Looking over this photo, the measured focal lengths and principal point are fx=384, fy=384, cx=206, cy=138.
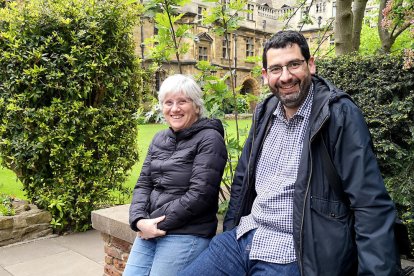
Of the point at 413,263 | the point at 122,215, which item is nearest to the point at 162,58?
the point at 122,215

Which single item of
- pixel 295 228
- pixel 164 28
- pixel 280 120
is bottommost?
pixel 295 228

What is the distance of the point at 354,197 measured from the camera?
1911mm

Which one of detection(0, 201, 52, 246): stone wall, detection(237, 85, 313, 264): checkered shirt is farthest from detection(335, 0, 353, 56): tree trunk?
detection(0, 201, 52, 246): stone wall

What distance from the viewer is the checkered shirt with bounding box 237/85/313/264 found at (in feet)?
7.07

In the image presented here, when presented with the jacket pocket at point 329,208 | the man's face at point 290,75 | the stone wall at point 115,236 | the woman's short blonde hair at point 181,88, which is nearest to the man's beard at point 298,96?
the man's face at point 290,75

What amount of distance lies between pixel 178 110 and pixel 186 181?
53 centimetres

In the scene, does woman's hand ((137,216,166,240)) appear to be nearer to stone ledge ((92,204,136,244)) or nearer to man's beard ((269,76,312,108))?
stone ledge ((92,204,136,244))

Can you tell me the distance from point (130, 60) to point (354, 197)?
14.6ft

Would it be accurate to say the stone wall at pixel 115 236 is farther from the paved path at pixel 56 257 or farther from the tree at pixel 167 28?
the tree at pixel 167 28

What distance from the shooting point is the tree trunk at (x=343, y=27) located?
16.2 ft

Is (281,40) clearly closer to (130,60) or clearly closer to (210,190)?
(210,190)

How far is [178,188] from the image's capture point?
266 cm

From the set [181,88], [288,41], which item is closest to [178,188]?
[181,88]

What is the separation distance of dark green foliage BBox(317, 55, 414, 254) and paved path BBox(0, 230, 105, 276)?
10.2 ft
